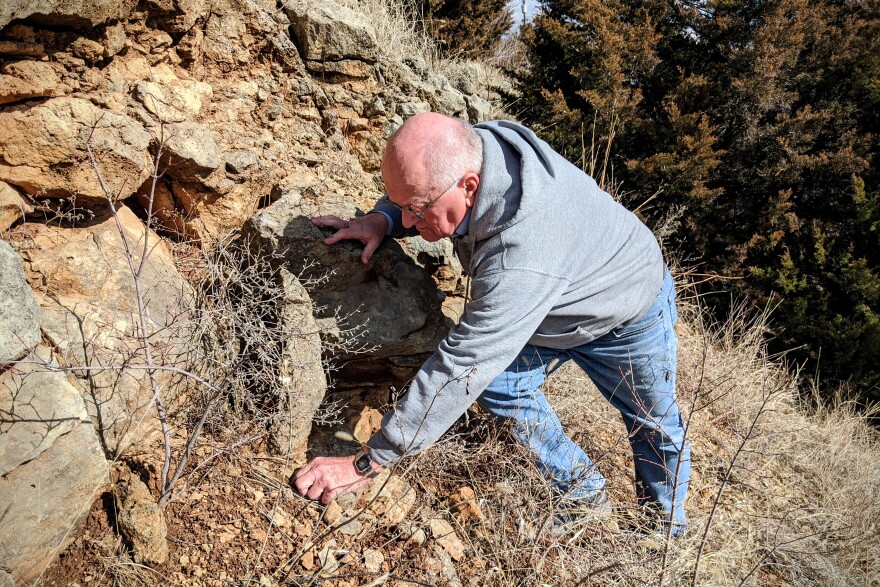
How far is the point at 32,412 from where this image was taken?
181 cm

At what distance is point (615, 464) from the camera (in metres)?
3.20

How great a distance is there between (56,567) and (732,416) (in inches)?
147

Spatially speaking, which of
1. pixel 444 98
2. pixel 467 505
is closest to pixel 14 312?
pixel 467 505

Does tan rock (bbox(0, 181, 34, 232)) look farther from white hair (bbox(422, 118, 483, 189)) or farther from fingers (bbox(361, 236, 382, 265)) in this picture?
white hair (bbox(422, 118, 483, 189))

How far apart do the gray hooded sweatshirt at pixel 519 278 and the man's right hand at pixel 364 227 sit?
0.53 m

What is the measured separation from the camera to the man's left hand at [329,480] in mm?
2252

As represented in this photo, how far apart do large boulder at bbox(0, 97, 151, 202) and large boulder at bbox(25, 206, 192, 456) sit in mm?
185

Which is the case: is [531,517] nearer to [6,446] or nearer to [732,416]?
[6,446]

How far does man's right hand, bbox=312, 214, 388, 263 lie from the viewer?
2.70m

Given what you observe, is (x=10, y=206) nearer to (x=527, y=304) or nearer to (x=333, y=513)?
(x=333, y=513)

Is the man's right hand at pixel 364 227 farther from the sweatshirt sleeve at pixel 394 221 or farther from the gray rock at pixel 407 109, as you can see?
the gray rock at pixel 407 109

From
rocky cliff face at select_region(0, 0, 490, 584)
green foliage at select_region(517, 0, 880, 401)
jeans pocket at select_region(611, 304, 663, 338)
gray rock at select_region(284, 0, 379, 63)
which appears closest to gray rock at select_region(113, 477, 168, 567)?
rocky cliff face at select_region(0, 0, 490, 584)

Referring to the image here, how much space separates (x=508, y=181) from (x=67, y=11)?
174 cm

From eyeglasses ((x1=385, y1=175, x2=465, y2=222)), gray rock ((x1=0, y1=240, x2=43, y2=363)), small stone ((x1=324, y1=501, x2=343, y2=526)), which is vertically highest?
eyeglasses ((x1=385, y1=175, x2=465, y2=222))
